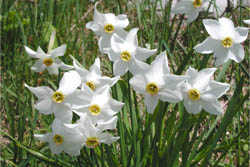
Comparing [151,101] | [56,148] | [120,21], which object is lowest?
[56,148]

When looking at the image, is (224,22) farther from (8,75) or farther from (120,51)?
(8,75)

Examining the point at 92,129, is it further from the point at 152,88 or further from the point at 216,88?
the point at 216,88

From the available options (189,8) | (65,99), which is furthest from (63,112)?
(189,8)

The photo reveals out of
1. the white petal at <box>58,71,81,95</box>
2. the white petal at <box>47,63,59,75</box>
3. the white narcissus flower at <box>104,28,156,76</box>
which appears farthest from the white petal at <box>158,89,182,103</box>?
the white petal at <box>47,63,59,75</box>

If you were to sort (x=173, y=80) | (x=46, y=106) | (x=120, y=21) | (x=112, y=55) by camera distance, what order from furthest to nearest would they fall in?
(x=120, y=21) → (x=112, y=55) → (x=46, y=106) → (x=173, y=80)

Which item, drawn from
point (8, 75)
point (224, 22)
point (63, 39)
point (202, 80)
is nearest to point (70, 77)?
point (202, 80)

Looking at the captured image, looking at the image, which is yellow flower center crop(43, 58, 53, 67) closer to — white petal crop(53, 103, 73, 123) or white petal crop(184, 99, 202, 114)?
white petal crop(53, 103, 73, 123)

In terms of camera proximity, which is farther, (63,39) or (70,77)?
(63,39)

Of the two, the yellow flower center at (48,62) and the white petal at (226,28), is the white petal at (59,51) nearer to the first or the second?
the yellow flower center at (48,62)
